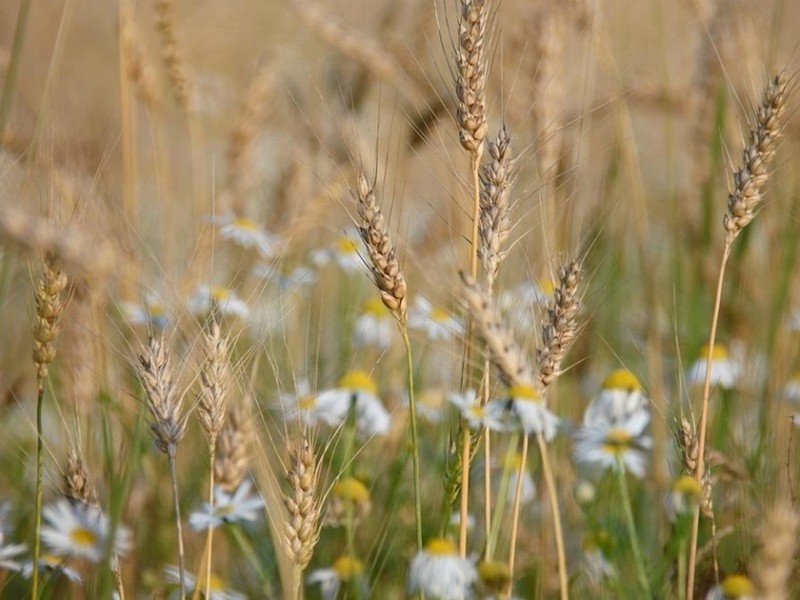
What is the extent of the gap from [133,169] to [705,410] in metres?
1.15

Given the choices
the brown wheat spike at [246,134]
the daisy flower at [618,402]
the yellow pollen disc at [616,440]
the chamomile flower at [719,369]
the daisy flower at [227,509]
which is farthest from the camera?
the brown wheat spike at [246,134]

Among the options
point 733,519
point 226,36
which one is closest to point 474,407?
point 733,519

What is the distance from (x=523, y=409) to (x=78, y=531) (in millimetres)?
429

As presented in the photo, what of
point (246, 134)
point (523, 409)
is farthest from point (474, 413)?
point (246, 134)

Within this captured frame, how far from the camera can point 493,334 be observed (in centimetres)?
79

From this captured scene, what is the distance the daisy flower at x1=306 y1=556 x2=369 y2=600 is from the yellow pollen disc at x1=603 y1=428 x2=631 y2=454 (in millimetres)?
311

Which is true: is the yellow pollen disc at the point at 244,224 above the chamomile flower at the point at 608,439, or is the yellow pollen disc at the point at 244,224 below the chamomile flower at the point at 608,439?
above

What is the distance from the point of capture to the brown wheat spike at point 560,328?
93 cm

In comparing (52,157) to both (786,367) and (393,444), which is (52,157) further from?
(786,367)

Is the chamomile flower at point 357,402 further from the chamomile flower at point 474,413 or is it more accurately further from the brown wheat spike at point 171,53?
the brown wheat spike at point 171,53

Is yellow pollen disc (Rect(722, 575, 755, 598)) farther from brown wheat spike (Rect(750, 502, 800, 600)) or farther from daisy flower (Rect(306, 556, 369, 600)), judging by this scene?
daisy flower (Rect(306, 556, 369, 600))

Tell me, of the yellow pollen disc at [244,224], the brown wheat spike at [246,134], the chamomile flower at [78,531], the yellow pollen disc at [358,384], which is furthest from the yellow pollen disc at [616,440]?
the brown wheat spike at [246,134]

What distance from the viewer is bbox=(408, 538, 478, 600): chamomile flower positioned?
2.92ft

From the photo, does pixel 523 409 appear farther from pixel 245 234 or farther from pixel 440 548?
pixel 245 234
